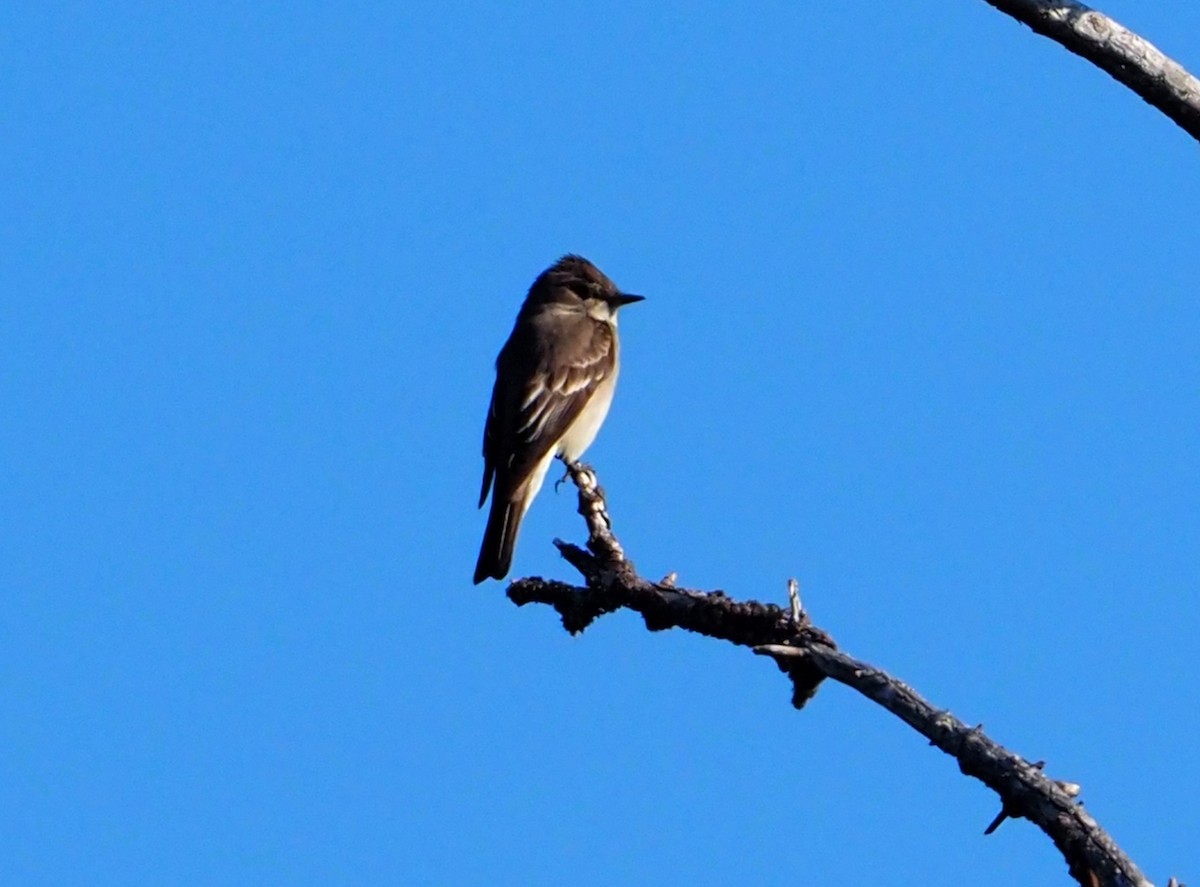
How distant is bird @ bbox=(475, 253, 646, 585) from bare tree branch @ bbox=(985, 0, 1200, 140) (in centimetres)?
507

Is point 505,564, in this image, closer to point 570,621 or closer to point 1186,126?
point 570,621

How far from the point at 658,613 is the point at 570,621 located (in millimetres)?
635

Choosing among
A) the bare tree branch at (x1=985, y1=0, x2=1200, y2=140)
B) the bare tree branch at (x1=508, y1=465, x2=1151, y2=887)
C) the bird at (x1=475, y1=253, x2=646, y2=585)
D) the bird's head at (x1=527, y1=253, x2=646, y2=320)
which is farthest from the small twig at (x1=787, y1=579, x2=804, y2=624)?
the bird's head at (x1=527, y1=253, x2=646, y2=320)

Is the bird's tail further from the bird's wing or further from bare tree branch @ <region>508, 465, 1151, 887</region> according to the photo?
bare tree branch @ <region>508, 465, 1151, 887</region>

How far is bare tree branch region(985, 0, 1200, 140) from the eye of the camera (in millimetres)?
6402

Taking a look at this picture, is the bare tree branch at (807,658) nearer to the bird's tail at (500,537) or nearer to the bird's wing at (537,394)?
the bird's tail at (500,537)

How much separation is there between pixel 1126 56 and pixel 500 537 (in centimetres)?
568

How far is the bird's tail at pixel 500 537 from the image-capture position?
10969 millimetres

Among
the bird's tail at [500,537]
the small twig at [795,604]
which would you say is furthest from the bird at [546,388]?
the small twig at [795,604]

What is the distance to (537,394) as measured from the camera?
1213 cm

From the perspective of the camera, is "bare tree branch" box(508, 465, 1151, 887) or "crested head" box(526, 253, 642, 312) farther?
"crested head" box(526, 253, 642, 312)

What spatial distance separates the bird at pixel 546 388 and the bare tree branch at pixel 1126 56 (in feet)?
16.6

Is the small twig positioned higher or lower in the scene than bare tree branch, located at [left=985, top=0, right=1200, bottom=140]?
lower

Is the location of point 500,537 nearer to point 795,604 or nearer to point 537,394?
point 537,394
